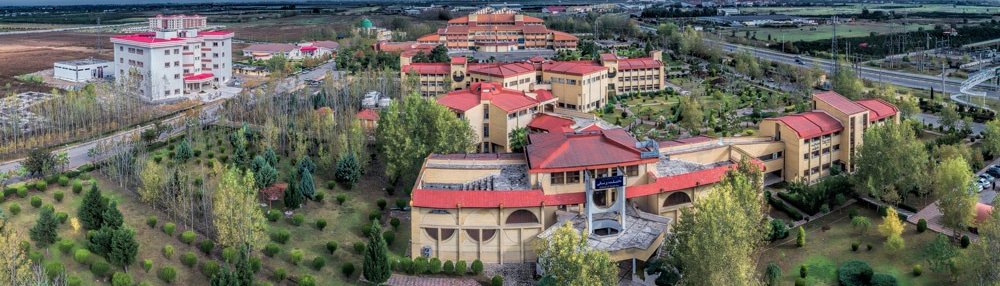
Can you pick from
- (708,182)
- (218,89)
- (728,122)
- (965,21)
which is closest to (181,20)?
(218,89)

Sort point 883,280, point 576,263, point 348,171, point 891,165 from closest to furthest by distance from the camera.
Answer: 1. point 576,263
2. point 883,280
3. point 891,165
4. point 348,171

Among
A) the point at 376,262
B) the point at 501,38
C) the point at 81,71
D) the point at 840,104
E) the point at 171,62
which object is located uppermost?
the point at 501,38

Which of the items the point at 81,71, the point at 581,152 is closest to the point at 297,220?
the point at 581,152

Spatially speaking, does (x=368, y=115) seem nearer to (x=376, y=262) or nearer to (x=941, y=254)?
(x=376, y=262)

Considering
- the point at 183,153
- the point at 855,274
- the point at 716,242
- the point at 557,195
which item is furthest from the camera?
the point at 183,153

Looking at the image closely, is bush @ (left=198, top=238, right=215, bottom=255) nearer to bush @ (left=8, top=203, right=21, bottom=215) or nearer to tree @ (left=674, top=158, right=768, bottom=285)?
bush @ (left=8, top=203, right=21, bottom=215)

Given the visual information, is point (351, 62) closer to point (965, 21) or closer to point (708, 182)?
point (708, 182)
